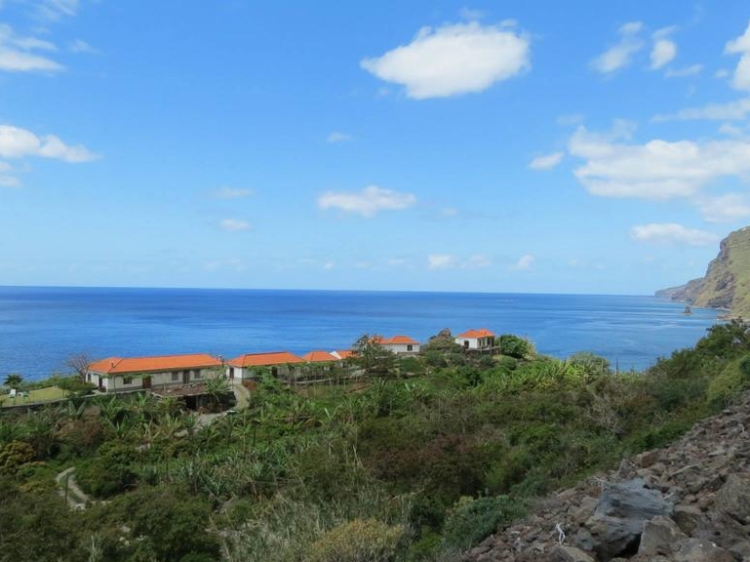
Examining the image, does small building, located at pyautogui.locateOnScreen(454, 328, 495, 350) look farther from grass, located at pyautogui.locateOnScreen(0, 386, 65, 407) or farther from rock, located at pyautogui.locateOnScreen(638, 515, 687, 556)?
rock, located at pyautogui.locateOnScreen(638, 515, 687, 556)

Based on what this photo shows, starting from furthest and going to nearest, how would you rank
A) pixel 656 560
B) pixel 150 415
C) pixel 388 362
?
1. pixel 388 362
2. pixel 150 415
3. pixel 656 560

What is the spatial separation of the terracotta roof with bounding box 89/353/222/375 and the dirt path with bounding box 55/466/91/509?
15.2 m

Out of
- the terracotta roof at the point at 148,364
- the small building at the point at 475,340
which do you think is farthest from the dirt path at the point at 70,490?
the small building at the point at 475,340

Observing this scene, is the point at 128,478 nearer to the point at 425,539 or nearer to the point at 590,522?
the point at 425,539

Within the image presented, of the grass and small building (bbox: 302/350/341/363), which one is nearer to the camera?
the grass

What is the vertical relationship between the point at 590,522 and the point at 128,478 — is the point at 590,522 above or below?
above

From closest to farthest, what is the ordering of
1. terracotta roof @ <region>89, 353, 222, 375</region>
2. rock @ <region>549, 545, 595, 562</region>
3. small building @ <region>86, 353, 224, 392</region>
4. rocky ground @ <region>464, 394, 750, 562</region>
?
rocky ground @ <region>464, 394, 750, 562</region>
rock @ <region>549, 545, 595, 562</region>
small building @ <region>86, 353, 224, 392</region>
terracotta roof @ <region>89, 353, 222, 375</region>

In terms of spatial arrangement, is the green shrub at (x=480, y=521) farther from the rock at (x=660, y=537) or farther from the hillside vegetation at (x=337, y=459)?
the rock at (x=660, y=537)

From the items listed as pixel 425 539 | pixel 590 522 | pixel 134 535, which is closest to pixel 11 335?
pixel 134 535

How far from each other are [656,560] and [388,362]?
5386cm

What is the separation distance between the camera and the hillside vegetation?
43.0 ft

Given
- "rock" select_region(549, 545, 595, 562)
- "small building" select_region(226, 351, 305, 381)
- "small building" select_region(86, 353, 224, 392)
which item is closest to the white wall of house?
"small building" select_region(226, 351, 305, 381)

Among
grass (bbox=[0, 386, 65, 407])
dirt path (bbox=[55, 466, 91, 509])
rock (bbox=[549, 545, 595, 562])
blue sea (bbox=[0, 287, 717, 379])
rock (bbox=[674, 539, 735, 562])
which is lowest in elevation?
dirt path (bbox=[55, 466, 91, 509])

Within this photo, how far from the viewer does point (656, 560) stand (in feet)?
17.6
